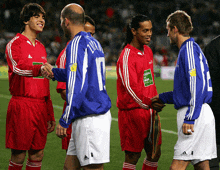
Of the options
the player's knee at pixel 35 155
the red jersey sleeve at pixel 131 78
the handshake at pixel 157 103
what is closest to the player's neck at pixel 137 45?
the red jersey sleeve at pixel 131 78

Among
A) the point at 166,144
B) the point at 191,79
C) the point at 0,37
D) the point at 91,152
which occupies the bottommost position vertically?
the point at 166,144

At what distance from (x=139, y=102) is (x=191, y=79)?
33.4 inches

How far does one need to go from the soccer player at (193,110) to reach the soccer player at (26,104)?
58.0 inches

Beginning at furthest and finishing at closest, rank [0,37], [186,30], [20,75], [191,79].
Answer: [0,37] < [20,75] < [186,30] < [191,79]

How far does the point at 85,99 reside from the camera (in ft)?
9.77

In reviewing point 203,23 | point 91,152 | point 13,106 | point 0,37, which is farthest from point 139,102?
point 203,23

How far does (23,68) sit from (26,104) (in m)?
0.42

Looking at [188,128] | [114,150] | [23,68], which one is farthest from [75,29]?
[114,150]

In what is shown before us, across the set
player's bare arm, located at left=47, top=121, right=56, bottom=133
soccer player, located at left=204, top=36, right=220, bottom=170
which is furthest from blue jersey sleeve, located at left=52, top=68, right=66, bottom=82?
soccer player, located at left=204, top=36, right=220, bottom=170

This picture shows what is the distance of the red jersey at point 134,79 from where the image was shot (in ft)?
12.8

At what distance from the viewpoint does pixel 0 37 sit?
21.9 metres

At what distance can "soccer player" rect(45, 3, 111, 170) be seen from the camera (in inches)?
113

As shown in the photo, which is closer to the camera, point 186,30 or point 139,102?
point 186,30

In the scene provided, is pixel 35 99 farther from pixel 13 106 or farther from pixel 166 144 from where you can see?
pixel 166 144
